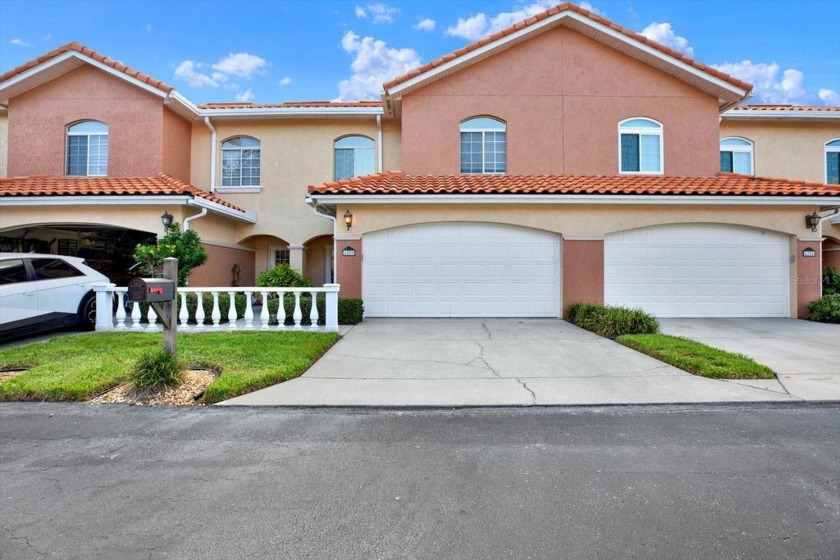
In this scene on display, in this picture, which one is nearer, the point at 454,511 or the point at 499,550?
the point at 499,550

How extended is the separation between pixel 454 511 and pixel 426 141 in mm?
11997

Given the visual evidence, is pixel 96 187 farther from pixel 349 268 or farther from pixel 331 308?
pixel 331 308

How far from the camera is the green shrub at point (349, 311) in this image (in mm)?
10625

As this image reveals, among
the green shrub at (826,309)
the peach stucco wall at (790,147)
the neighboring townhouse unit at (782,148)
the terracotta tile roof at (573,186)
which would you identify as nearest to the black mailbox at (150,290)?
the terracotta tile roof at (573,186)

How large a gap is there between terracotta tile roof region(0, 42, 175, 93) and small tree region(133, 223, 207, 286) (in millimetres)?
5452

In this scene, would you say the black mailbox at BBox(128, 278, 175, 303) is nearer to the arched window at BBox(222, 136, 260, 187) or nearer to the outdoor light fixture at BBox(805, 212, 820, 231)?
the arched window at BBox(222, 136, 260, 187)

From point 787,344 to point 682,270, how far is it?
3.78 metres

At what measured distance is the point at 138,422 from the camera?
4539 millimetres

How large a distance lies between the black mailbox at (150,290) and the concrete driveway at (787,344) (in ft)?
25.2

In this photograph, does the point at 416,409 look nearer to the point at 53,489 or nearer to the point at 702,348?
the point at 53,489

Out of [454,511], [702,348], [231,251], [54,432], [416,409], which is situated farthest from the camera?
[231,251]

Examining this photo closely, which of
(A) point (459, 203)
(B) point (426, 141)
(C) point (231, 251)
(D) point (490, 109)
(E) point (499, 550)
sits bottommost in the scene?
(E) point (499, 550)

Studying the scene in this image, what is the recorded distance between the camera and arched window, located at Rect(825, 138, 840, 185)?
16.1 metres

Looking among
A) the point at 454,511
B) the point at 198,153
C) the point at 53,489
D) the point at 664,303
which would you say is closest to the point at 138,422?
the point at 53,489
